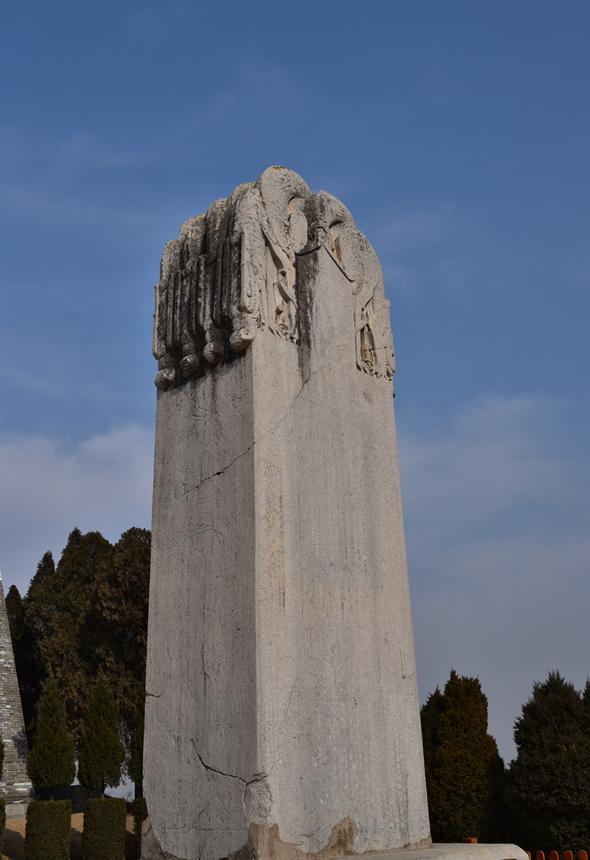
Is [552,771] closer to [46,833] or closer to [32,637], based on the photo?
[46,833]

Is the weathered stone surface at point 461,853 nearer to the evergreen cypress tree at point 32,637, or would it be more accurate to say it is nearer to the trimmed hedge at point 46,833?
the trimmed hedge at point 46,833

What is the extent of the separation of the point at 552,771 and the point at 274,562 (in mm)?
7039

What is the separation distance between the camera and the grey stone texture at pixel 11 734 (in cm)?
2561

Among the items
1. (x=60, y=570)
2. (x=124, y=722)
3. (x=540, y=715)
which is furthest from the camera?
(x=60, y=570)

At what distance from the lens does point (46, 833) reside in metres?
12.7

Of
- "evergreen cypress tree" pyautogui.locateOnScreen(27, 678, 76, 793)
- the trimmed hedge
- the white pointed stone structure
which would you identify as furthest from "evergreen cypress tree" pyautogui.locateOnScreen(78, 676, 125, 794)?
the white pointed stone structure

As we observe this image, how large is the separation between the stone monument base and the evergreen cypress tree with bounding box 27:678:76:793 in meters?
12.2

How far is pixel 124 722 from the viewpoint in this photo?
28.9 meters

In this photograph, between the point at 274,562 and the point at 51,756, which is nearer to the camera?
the point at 274,562

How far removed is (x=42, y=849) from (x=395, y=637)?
8679 mm

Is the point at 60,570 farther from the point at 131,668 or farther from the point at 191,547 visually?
the point at 191,547

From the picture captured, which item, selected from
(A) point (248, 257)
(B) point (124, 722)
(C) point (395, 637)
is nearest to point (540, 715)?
(C) point (395, 637)

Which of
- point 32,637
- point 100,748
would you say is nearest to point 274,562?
point 100,748

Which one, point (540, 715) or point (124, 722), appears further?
point (124, 722)
